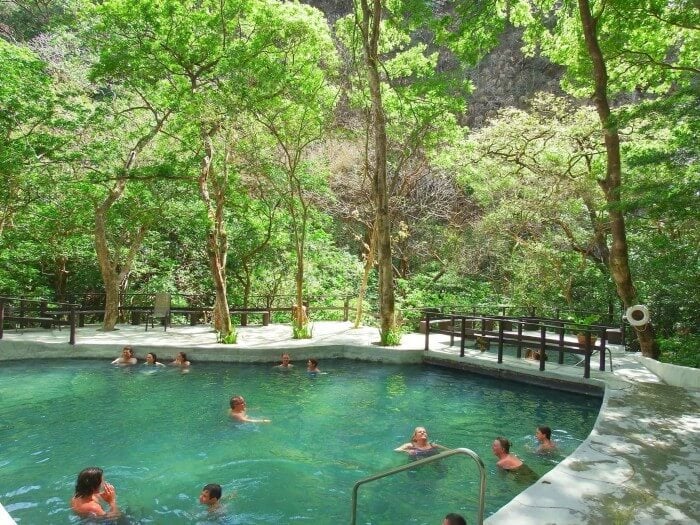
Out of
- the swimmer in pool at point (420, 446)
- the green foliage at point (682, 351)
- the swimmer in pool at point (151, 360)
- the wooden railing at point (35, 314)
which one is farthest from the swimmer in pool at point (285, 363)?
the green foliage at point (682, 351)

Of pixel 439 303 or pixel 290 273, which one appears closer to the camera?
pixel 290 273

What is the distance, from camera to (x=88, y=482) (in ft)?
16.8

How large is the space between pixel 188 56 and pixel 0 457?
31.6ft

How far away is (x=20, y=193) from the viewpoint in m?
14.2

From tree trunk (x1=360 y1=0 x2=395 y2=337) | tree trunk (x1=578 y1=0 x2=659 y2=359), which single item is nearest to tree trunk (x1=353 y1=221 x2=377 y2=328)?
tree trunk (x1=360 y1=0 x2=395 y2=337)

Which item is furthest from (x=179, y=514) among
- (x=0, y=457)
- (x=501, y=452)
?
(x=501, y=452)

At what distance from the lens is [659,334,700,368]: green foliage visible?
413 inches

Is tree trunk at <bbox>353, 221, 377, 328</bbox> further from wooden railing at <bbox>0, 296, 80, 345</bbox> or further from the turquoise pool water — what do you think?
wooden railing at <bbox>0, 296, 80, 345</bbox>

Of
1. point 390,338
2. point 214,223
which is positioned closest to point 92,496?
point 214,223

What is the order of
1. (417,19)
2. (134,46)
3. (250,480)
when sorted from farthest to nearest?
(417,19)
(134,46)
(250,480)

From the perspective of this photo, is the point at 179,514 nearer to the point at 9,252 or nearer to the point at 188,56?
the point at 188,56

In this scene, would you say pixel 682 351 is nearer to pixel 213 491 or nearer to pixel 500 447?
pixel 500 447

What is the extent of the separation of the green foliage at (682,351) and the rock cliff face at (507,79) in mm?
17854

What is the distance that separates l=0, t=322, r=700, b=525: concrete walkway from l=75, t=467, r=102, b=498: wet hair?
12.4ft
